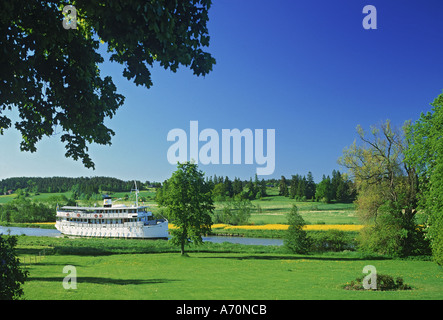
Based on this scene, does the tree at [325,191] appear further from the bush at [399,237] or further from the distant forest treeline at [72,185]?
the bush at [399,237]

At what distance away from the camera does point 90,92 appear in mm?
11359

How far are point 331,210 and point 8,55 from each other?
128 metres

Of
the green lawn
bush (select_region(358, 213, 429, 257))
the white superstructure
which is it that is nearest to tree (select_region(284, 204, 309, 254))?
bush (select_region(358, 213, 429, 257))

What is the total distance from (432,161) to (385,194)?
473 inches

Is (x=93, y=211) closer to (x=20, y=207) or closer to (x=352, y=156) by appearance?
(x=20, y=207)

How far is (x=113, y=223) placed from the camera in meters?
94.1

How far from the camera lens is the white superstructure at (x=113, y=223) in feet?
290

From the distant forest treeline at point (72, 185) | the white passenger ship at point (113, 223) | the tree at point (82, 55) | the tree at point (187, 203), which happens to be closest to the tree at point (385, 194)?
the tree at point (187, 203)

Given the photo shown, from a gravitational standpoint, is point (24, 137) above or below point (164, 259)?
above

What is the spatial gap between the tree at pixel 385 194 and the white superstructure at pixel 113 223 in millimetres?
51757

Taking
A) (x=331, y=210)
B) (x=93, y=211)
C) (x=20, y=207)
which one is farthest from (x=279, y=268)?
(x=20, y=207)

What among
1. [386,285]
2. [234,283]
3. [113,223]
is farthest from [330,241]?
[113,223]

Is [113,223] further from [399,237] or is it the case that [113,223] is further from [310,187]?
[310,187]

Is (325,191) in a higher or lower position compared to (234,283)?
higher
